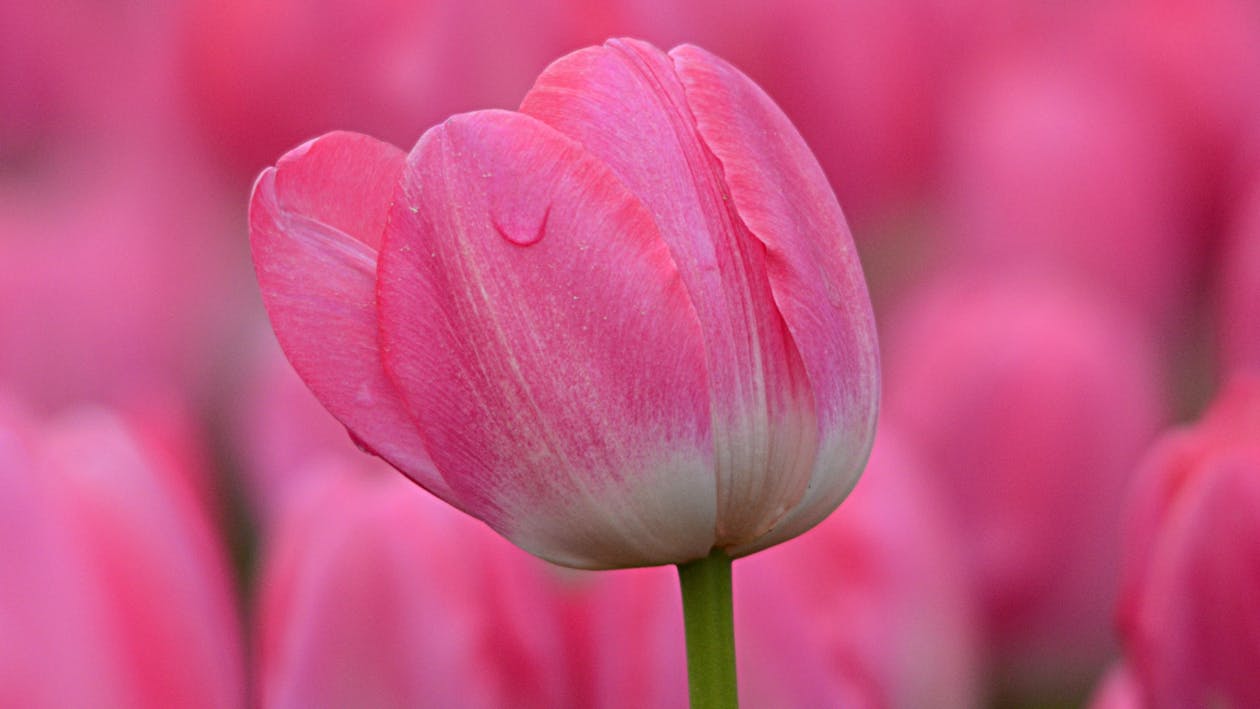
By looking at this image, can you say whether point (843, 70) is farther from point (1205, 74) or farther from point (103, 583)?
point (103, 583)

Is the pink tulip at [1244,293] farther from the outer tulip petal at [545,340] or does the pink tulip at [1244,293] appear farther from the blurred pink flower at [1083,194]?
the outer tulip petal at [545,340]

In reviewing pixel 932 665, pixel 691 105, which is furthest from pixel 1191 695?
pixel 691 105

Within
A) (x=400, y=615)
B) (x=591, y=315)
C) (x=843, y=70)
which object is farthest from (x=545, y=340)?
(x=843, y=70)

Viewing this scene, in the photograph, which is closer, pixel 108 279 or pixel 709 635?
pixel 709 635

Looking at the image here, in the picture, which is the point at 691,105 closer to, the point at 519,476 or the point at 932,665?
the point at 519,476

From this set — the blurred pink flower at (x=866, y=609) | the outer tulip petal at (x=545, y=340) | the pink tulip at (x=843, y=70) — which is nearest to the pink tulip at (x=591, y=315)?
the outer tulip petal at (x=545, y=340)
